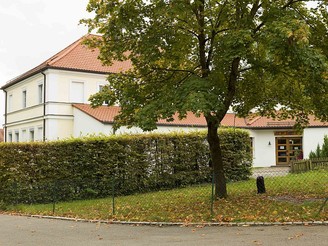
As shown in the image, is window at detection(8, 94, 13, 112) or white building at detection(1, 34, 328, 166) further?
window at detection(8, 94, 13, 112)

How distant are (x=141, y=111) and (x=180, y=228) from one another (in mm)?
3477

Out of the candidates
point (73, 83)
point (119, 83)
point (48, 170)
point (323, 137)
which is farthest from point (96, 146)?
point (323, 137)

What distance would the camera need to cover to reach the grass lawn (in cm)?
1170

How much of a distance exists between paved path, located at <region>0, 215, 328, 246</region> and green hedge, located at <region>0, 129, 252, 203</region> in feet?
19.1

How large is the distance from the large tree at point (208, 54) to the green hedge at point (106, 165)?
546 cm

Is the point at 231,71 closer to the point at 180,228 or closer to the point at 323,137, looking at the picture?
the point at 180,228

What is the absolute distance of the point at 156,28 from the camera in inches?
524

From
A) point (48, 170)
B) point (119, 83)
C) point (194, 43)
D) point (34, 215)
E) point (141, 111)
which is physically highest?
point (194, 43)

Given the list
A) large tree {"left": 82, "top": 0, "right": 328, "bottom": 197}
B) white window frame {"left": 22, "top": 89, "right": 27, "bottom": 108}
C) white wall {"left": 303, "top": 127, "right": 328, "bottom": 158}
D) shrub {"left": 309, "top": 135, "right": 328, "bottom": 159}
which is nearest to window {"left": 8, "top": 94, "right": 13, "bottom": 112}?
white window frame {"left": 22, "top": 89, "right": 27, "bottom": 108}

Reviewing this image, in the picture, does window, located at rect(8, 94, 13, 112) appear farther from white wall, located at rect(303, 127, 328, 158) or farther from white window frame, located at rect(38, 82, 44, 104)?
white wall, located at rect(303, 127, 328, 158)

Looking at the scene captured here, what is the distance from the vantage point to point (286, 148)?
39000 mm

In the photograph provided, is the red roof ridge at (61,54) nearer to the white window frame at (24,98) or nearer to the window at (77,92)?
the window at (77,92)

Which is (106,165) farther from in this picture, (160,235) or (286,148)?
(286,148)

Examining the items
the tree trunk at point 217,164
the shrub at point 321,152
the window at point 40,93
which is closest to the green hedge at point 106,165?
the tree trunk at point 217,164
